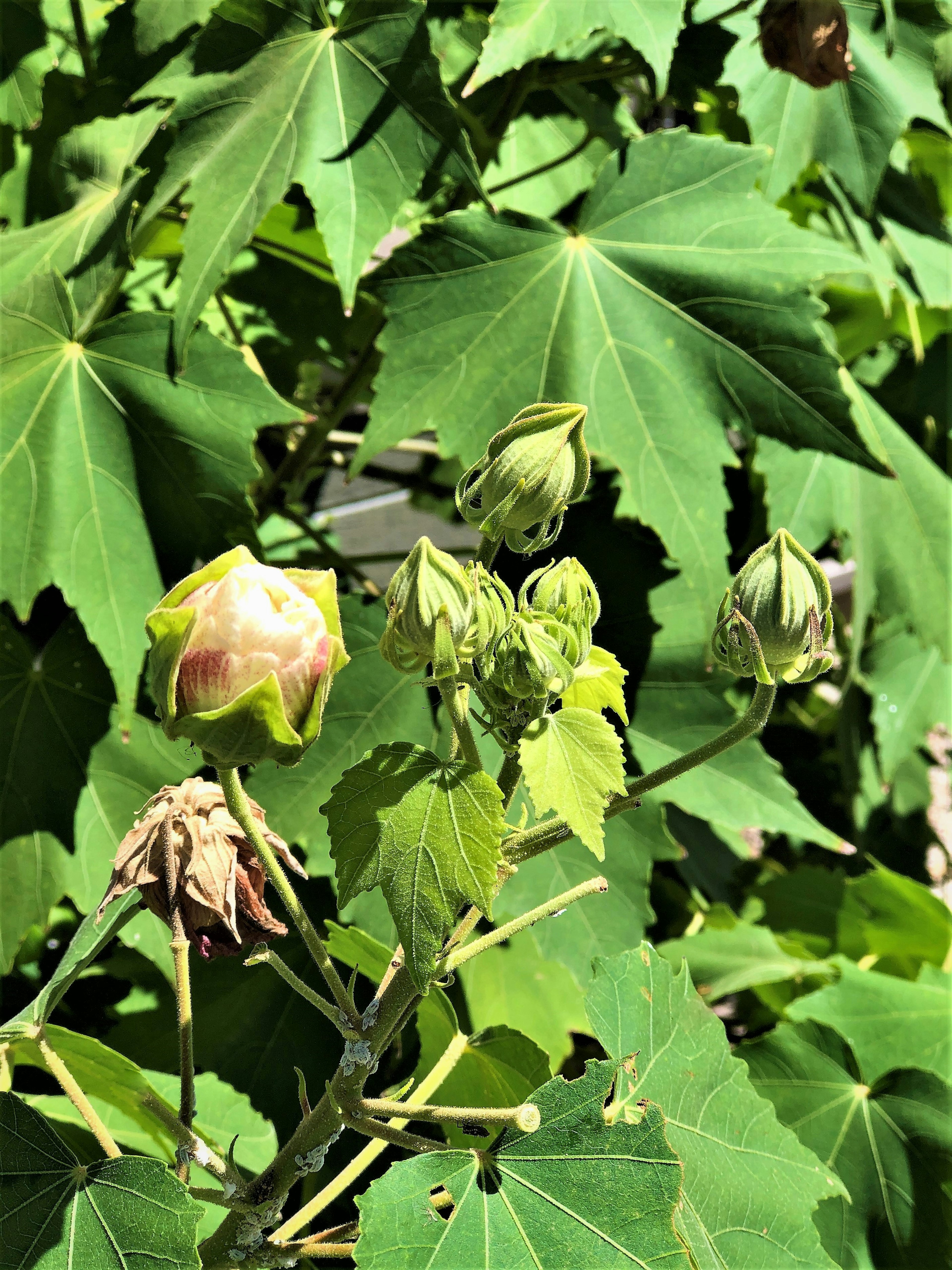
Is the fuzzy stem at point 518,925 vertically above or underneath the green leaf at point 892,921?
above

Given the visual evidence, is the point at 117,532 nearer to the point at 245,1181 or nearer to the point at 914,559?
the point at 245,1181

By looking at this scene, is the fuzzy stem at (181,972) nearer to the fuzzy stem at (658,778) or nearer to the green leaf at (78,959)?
the green leaf at (78,959)

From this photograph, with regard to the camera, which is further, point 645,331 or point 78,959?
point 645,331

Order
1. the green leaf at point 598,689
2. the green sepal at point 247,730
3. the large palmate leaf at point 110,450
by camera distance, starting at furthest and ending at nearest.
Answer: the large palmate leaf at point 110,450, the green leaf at point 598,689, the green sepal at point 247,730

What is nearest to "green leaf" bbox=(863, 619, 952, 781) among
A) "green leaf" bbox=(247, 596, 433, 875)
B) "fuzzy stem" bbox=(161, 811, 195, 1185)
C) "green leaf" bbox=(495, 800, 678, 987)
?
"green leaf" bbox=(495, 800, 678, 987)

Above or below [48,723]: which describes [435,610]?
above

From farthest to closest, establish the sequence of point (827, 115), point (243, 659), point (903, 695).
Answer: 1. point (903, 695)
2. point (827, 115)
3. point (243, 659)

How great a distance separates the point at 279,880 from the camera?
0.39 m

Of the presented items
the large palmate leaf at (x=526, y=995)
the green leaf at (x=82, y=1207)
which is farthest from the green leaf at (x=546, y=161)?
the green leaf at (x=82, y=1207)

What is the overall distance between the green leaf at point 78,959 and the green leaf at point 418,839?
179 mm

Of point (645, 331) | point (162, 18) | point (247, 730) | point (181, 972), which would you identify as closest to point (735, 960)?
point (645, 331)

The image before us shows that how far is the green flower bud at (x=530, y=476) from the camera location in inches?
15.8

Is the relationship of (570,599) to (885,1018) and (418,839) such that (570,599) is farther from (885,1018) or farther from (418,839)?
(885,1018)

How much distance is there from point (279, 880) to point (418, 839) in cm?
6
